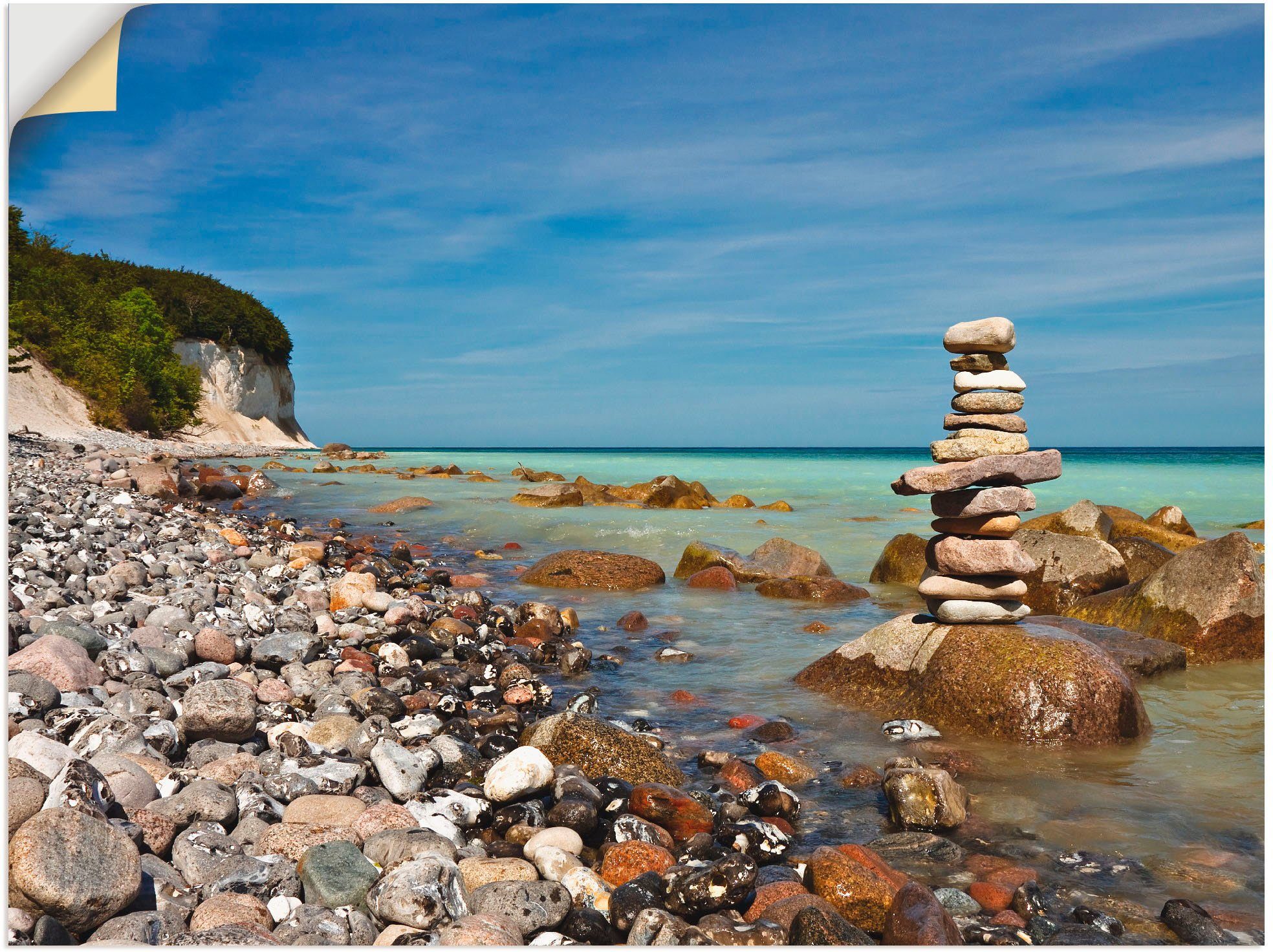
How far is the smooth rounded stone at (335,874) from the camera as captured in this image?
11.1 ft

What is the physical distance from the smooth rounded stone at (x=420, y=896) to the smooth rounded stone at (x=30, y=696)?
2.82m

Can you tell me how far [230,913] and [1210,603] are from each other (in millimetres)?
10038

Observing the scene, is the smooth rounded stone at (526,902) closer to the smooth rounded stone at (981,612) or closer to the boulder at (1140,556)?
the smooth rounded stone at (981,612)

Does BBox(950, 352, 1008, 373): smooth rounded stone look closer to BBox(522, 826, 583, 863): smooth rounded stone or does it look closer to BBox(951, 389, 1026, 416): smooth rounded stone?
BBox(951, 389, 1026, 416): smooth rounded stone

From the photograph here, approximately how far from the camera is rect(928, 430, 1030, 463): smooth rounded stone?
696 centimetres

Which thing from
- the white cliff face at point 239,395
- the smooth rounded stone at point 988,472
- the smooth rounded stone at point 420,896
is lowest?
the smooth rounded stone at point 420,896

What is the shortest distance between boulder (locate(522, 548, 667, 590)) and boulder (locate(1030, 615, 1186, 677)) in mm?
6831

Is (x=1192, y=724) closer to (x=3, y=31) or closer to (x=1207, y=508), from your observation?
(x=3, y=31)

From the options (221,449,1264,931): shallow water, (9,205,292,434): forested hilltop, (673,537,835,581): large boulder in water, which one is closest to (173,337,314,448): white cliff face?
(9,205,292,434): forested hilltop

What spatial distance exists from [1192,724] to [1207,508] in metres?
22.4

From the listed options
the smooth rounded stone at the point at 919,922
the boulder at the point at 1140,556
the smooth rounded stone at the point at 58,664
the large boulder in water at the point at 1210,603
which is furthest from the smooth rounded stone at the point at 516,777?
the boulder at the point at 1140,556

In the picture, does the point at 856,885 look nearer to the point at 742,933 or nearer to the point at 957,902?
the point at 957,902

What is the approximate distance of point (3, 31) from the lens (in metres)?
2.66

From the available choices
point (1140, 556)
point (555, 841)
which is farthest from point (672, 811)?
point (1140, 556)
